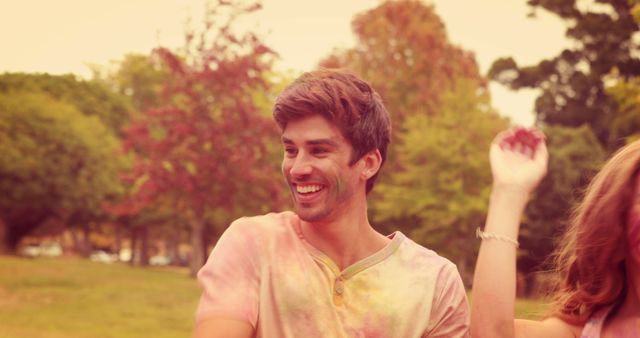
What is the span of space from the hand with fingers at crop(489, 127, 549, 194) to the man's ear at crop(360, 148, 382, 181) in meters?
0.49

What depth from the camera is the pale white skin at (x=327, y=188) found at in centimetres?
343

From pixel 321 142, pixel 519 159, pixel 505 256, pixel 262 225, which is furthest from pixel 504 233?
pixel 262 225

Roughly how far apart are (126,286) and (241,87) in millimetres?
7623

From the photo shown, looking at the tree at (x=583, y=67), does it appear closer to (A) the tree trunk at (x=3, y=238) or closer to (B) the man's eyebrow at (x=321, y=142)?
(A) the tree trunk at (x=3, y=238)

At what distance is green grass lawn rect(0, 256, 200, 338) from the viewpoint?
61.7 feet

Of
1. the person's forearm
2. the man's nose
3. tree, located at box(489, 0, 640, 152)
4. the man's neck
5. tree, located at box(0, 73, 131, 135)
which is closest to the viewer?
the person's forearm

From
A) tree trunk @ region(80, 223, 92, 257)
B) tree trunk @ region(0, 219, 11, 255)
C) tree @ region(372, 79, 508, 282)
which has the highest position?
tree @ region(372, 79, 508, 282)

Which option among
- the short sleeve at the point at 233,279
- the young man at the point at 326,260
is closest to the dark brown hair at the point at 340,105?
the young man at the point at 326,260

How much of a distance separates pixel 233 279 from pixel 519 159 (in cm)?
108

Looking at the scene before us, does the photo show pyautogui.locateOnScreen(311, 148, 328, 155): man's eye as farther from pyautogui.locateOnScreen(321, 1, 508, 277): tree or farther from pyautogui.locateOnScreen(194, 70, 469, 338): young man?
pyautogui.locateOnScreen(321, 1, 508, 277): tree

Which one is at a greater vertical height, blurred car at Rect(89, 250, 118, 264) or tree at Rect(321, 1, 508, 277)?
tree at Rect(321, 1, 508, 277)

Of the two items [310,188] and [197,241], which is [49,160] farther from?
[310,188]

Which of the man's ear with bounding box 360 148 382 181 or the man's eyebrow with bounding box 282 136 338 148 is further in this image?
the man's ear with bounding box 360 148 382 181

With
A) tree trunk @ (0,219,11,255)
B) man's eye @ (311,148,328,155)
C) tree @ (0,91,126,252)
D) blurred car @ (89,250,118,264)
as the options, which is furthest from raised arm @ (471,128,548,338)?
blurred car @ (89,250,118,264)
